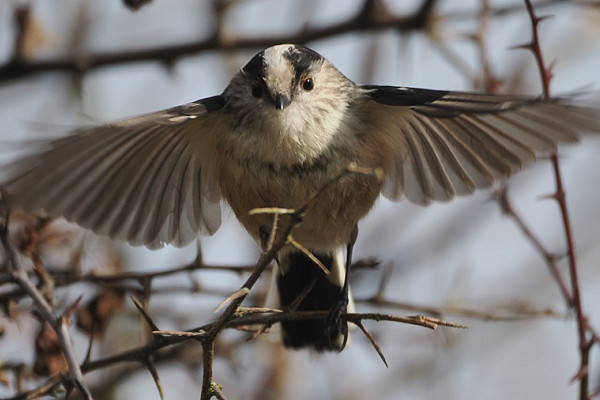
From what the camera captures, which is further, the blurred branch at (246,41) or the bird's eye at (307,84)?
the blurred branch at (246,41)

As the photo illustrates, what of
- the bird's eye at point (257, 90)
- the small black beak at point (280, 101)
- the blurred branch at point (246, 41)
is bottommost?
the small black beak at point (280, 101)

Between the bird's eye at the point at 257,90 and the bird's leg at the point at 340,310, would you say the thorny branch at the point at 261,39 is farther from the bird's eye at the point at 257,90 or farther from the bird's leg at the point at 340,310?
the bird's leg at the point at 340,310

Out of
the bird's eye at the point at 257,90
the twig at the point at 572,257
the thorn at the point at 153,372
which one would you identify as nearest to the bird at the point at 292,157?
the bird's eye at the point at 257,90

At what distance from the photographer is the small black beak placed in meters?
3.45

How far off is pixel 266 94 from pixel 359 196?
1.94 feet

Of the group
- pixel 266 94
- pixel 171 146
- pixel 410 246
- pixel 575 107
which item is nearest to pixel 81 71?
pixel 171 146

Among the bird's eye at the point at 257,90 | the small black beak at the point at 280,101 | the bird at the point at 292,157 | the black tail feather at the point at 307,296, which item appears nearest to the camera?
the bird at the point at 292,157

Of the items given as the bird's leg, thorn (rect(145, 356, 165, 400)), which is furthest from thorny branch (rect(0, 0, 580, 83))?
thorn (rect(145, 356, 165, 400))

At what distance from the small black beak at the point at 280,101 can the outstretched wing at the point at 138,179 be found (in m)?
0.27

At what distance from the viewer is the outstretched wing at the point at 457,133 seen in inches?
123

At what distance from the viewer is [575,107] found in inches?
116

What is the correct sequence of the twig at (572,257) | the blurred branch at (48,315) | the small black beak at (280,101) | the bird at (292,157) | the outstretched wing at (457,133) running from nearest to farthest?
1. the blurred branch at (48,315)
2. the twig at (572,257)
3. the outstretched wing at (457,133)
4. the bird at (292,157)
5. the small black beak at (280,101)

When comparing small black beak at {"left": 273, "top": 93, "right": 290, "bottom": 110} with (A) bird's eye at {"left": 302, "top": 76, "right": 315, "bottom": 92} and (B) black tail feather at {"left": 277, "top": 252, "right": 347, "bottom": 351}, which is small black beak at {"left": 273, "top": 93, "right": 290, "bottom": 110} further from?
(B) black tail feather at {"left": 277, "top": 252, "right": 347, "bottom": 351}

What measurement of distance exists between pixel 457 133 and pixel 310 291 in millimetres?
1031
